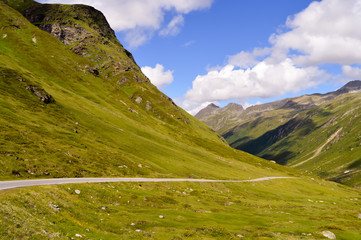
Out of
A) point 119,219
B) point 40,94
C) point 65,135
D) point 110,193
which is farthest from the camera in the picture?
point 40,94

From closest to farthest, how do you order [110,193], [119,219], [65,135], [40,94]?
1. [119,219]
2. [110,193]
3. [65,135]
4. [40,94]

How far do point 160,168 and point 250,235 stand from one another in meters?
57.5

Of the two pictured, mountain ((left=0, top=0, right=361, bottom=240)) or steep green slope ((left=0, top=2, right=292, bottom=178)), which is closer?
mountain ((left=0, top=0, right=361, bottom=240))

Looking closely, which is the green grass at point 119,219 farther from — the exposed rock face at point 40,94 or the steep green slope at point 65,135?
the exposed rock face at point 40,94

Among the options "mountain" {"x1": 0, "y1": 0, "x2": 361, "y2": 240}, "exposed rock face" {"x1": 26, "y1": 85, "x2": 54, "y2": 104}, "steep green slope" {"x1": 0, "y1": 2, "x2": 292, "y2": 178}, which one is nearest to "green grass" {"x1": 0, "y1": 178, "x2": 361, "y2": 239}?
"mountain" {"x1": 0, "y1": 0, "x2": 361, "y2": 240}

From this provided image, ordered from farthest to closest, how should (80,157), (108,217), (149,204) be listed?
(80,157), (149,204), (108,217)

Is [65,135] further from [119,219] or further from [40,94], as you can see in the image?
[119,219]

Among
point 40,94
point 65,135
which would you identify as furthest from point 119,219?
point 40,94

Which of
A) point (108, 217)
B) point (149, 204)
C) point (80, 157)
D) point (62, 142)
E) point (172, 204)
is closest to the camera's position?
point (108, 217)

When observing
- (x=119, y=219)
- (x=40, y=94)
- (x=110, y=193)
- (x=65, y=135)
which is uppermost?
(x=40, y=94)

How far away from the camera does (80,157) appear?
6156cm

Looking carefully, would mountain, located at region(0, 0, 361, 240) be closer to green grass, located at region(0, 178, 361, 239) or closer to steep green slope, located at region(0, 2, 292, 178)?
green grass, located at region(0, 178, 361, 239)

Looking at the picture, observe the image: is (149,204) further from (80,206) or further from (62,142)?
(62,142)

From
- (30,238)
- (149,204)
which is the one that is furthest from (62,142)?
(30,238)
